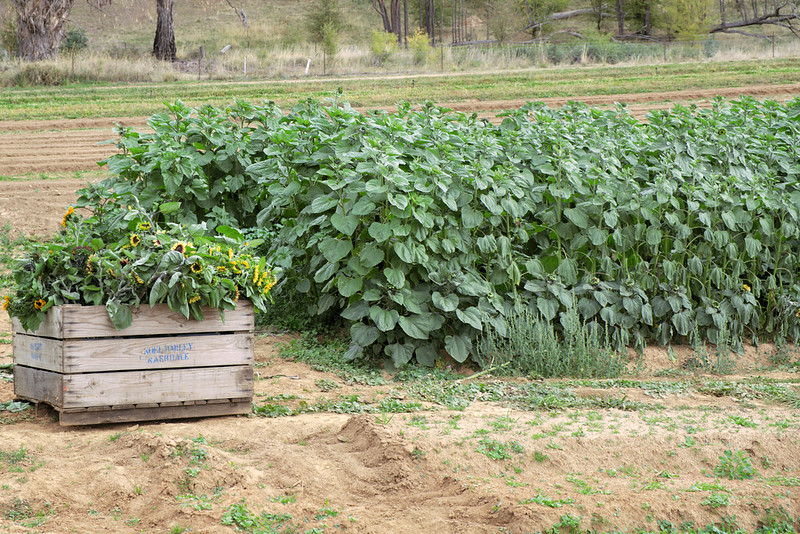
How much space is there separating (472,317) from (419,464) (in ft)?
5.66

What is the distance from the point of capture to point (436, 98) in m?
18.8

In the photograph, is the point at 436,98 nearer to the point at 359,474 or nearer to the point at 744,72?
the point at 744,72

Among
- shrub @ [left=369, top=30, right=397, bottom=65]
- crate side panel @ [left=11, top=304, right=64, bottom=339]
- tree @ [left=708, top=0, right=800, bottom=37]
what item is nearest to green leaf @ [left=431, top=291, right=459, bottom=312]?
crate side panel @ [left=11, top=304, right=64, bottom=339]

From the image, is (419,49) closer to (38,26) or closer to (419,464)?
(38,26)

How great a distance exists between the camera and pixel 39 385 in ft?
13.4

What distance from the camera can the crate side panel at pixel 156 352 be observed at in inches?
151

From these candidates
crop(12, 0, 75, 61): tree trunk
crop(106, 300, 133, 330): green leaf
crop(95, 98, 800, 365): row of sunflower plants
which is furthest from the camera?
crop(12, 0, 75, 61): tree trunk

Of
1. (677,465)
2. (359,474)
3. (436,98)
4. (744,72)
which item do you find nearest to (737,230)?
(677,465)

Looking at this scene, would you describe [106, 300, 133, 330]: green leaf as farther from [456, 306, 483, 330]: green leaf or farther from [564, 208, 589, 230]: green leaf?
[564, 208, 589, 230]: green leaf

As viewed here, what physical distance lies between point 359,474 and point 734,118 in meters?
5.15

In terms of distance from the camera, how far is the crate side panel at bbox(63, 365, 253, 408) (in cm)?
385

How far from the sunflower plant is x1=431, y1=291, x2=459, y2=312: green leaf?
122 cm

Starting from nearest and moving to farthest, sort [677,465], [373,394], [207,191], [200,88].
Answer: [677,465], [373,394], [207,191], [200,88]

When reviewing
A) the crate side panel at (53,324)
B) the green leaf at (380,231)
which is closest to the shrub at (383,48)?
the green leaf at (380,231)
